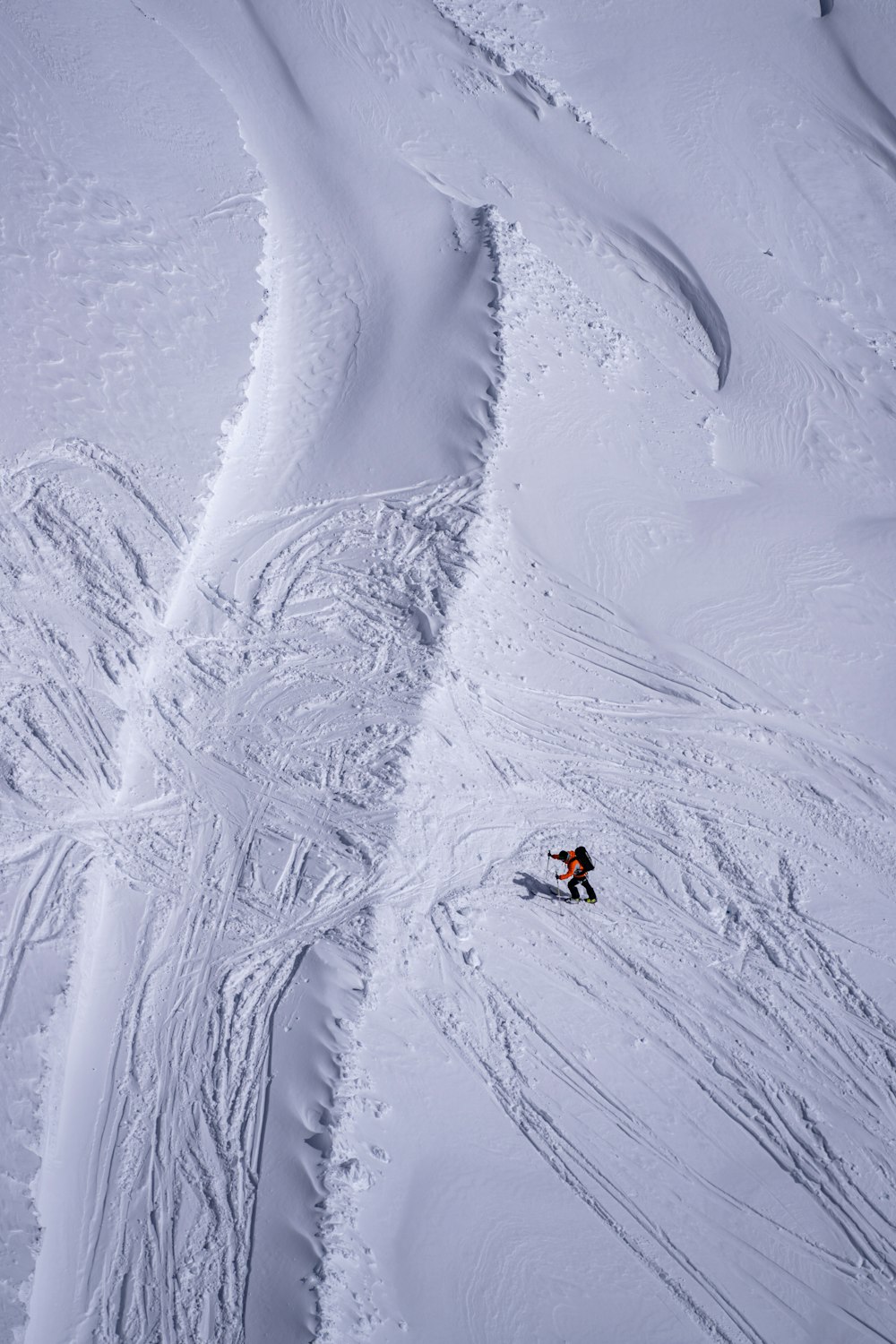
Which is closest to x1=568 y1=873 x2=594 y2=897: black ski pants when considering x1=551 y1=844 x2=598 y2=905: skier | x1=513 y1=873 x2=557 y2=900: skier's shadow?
x1=551 y1=844 x2=598 y2=905: skier

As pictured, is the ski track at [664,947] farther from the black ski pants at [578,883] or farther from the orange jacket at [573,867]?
the orange jacket at [573,867]

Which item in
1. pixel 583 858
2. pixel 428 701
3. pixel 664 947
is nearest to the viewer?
pixel 583 858

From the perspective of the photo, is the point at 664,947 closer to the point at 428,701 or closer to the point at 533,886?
the point at 533,886

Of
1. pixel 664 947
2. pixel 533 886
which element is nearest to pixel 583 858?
pixel 533 886

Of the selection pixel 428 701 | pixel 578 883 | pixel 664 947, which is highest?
pixel 428 701

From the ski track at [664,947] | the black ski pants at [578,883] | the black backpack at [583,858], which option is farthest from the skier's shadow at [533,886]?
the black backpack at [583,858]
